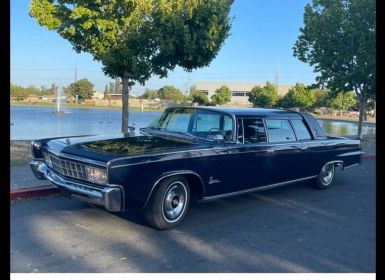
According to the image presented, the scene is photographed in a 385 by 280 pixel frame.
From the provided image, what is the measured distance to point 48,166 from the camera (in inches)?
217

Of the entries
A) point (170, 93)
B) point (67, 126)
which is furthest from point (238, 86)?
point (67, 126)

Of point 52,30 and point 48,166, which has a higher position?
point 52,30

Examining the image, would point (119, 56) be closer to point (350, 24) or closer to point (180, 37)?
point (180, 37)

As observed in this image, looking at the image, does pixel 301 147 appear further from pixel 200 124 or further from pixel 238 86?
pixel 238 86

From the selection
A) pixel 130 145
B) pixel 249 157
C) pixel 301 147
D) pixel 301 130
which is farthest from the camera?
pixel 301 130

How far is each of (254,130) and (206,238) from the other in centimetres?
212

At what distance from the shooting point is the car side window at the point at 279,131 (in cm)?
642

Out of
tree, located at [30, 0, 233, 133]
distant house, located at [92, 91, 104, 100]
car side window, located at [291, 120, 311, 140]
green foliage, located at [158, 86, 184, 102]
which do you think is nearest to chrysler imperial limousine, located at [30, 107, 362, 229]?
car side window, located at [291, 120, 311, 140]

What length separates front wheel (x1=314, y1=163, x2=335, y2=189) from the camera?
765 cm

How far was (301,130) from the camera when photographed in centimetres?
714

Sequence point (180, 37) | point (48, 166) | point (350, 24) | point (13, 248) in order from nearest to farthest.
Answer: point (13, 248) < point (48, 166) < point (180, 37) < point (350, 24)

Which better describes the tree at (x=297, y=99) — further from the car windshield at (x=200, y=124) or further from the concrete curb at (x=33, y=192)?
the concrete curb at (x=33, y=192)

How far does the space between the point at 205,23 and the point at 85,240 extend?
24.1 ft
